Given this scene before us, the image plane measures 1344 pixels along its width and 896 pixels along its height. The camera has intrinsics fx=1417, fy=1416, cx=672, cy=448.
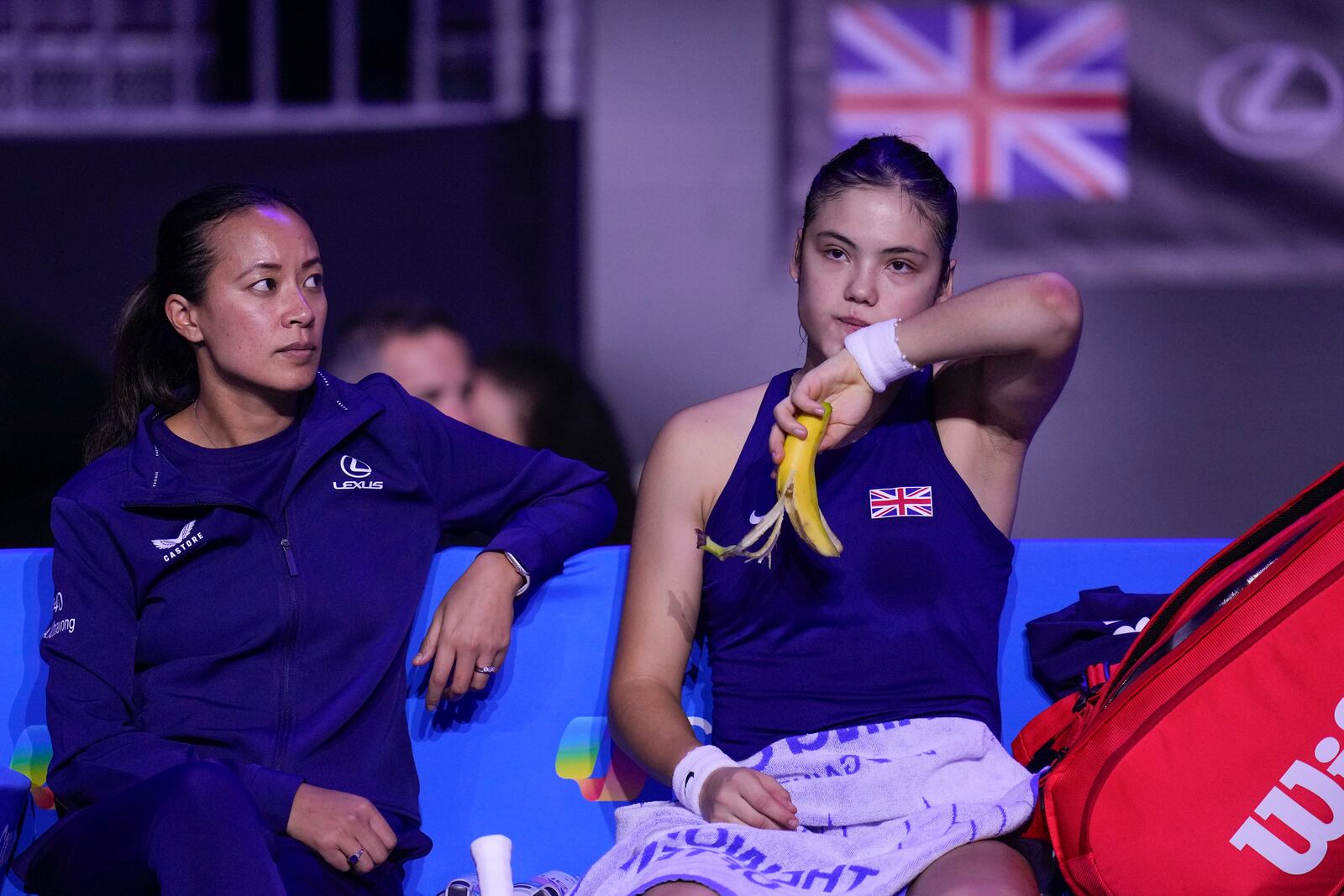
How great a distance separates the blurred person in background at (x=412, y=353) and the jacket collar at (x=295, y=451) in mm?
1514

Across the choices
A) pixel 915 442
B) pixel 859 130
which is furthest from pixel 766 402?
pixel 859 130

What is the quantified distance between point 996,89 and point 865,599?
2.15m

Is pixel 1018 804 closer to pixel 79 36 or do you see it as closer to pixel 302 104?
pixel 302 104

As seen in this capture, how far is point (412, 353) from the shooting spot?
11.5 feet

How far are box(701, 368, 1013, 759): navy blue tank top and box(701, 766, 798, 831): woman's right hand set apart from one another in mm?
152

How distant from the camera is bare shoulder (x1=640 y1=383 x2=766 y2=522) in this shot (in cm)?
182

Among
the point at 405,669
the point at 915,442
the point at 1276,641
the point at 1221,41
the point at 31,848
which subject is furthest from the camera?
the point at 1221,41

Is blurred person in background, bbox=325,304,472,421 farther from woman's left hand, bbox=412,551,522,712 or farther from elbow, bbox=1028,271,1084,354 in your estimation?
elbow, bbox=1028,271,1084,354

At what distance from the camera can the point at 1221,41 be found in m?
3.53

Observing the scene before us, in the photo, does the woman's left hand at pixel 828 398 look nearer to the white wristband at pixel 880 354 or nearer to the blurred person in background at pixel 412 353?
the white wristband at pixel 880 354

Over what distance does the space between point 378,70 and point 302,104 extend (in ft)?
0.70

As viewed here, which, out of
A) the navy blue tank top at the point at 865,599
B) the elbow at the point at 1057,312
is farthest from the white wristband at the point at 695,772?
the elbow at the point at 1057,312

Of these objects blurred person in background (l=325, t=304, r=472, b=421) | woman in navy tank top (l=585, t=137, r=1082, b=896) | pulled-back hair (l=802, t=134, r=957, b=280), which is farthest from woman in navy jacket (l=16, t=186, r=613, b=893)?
blurred person in background (l=325, t=304, r=472, b=421)

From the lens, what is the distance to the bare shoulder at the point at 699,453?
1821 mm
